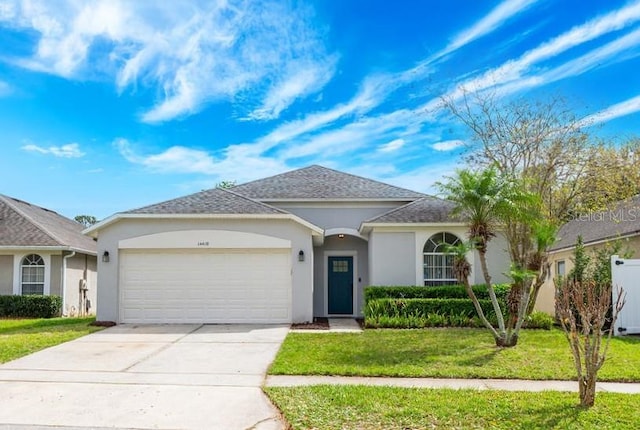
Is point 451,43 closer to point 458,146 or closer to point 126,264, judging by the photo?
point 458,146

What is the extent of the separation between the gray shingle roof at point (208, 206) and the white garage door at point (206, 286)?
123cm

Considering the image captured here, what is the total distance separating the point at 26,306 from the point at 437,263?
15.1 metres

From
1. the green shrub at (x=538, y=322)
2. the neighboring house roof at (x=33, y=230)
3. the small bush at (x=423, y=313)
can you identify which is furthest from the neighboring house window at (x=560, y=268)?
the neighboring house roof at (x=33, y=230)

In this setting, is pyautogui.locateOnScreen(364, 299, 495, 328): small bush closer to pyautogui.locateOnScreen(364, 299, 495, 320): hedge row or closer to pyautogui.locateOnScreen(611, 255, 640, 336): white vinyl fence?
pyautogui.locateOnScreen(364, 299, 495, 320): hedge row

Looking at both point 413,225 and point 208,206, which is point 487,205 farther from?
point 208,206

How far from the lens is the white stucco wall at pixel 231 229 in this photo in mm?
15234

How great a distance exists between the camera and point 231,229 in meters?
15.4

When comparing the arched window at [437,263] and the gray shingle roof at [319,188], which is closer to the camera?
the arched window at [437,263]

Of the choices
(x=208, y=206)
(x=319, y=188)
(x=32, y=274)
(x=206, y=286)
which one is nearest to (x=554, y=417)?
(x=206, y=286)

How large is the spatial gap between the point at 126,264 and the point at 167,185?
10.4m

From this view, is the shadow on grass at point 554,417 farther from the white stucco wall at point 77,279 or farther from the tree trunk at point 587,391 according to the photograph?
the white stucco wall at point 77,279

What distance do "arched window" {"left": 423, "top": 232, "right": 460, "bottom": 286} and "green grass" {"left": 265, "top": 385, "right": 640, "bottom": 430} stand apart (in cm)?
926

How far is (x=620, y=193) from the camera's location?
18.6 m

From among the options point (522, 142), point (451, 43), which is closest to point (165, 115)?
point (451, 43)
